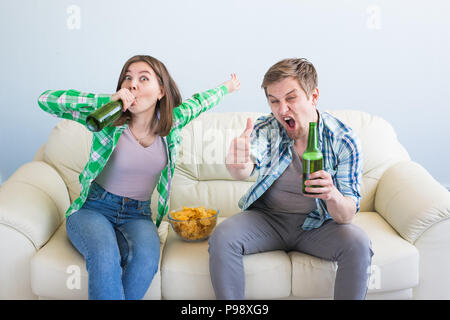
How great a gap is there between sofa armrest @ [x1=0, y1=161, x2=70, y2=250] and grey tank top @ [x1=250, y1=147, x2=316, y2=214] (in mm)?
874

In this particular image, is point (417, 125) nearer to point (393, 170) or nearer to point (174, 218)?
point (393, 170)

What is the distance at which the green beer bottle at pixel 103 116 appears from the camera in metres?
1.26

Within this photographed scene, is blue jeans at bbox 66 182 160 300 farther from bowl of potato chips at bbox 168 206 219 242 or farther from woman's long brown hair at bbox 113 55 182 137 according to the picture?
woman's long brown hair at bbox 113 55 182 137

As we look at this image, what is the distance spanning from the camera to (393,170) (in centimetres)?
200

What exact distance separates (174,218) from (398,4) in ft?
6.33

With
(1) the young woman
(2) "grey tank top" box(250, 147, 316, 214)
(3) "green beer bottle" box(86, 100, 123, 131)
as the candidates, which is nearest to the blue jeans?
(1) the young woman

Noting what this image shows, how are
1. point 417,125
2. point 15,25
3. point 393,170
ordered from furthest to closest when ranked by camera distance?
point 417,125 < point 15,25 < point 393,170

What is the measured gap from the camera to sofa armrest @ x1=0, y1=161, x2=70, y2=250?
5.15ft

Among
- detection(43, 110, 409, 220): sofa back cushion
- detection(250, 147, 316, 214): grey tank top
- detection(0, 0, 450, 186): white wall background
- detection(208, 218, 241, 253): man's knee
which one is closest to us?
detection(208, 218, 241, 253): man's knee

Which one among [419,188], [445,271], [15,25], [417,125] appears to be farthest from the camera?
[417,125]

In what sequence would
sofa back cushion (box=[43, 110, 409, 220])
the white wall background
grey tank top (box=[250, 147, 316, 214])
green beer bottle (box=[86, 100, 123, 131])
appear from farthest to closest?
the white wall background → sofa back cushion (box=[43, 110, 409, 220]) → grey tank top (box=[250, 147, 316, 214]) → green beer bottle (box=[86, 100, 123, 131])

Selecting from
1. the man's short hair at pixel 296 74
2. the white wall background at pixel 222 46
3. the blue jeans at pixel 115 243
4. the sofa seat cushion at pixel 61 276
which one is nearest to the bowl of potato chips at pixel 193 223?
the blue jeans at pixel 115 243
